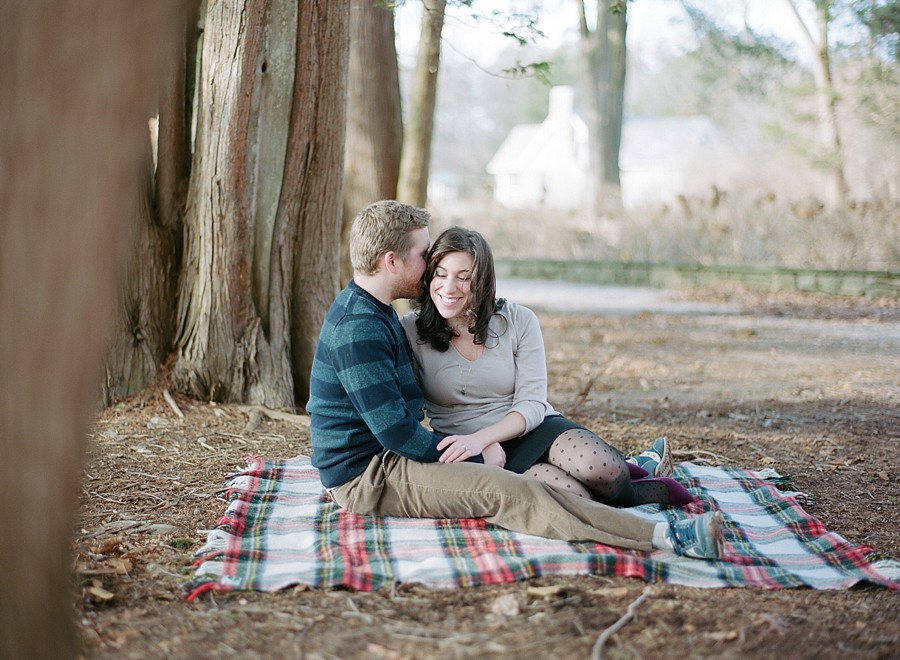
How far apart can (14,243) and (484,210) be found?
1952 centimetres

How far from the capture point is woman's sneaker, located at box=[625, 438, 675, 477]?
14.7ft

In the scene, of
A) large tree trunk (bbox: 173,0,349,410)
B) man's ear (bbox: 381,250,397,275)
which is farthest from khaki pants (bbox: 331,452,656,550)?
large tree trunk (bbox: 173,0,349,410)

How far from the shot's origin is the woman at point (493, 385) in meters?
3.95

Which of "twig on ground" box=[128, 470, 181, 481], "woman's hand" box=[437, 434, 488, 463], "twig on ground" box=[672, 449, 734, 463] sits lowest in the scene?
"twig on ground" box=[128, 470, 181, 481]

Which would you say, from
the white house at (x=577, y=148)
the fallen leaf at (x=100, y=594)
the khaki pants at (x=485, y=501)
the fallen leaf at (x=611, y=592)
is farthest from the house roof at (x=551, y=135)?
the fallen leaf at (x=100, y=594)

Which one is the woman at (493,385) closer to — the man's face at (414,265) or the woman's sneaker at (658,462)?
the man's face at (414,265)

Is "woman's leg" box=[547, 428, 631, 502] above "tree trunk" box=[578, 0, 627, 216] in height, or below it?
below

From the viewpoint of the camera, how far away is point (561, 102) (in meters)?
45.1

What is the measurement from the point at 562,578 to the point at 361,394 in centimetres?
104

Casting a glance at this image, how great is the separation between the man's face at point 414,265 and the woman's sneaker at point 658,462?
1433 mm

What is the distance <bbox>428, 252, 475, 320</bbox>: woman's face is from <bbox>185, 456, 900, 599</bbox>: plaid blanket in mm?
901

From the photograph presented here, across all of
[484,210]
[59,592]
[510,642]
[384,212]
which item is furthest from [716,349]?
[484,210]

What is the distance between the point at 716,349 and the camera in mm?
10406

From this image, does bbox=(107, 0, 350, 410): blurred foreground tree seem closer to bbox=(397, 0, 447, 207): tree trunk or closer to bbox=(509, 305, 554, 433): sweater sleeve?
bbox=(509, 305, 554, 433): sweater sleeve
